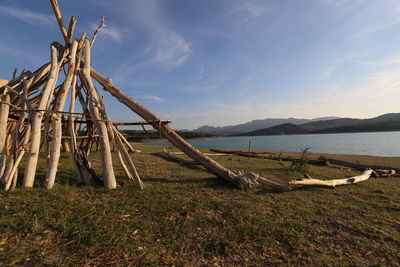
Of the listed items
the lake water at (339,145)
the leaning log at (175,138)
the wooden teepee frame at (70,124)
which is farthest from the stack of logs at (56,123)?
the lake water at (339,145)

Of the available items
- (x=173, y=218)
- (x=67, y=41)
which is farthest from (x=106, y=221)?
(x=67, y=41)

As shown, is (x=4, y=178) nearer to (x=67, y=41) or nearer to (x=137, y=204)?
(x=137, y=204)

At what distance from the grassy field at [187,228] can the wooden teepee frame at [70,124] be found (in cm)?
70

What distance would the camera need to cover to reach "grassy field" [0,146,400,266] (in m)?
3.12

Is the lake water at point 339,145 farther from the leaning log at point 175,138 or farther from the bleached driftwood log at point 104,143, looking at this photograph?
the bleached driftwood log at point 104,143

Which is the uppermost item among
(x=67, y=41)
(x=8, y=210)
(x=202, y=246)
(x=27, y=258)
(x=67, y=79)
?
(x=67, y=41)

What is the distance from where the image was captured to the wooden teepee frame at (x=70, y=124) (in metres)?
5.48

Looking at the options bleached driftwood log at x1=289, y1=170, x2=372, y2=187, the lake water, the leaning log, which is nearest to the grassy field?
bleached driftwood log at x1=289, y1=170, x2=372, y2=187

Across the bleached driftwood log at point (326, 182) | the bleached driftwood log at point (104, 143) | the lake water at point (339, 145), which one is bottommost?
the lake water at point (339, 145)

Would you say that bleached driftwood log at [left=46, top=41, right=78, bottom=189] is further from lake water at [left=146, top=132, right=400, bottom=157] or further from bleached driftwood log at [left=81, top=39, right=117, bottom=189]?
lake water at [left=146, top=132, right=400, bottom=157]

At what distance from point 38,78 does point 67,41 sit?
199 cm

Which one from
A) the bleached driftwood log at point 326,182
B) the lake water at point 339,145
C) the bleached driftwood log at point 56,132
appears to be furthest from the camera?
the lake water at point 339,145

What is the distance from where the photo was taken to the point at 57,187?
5.58m

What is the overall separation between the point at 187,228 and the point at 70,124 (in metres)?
5.77
